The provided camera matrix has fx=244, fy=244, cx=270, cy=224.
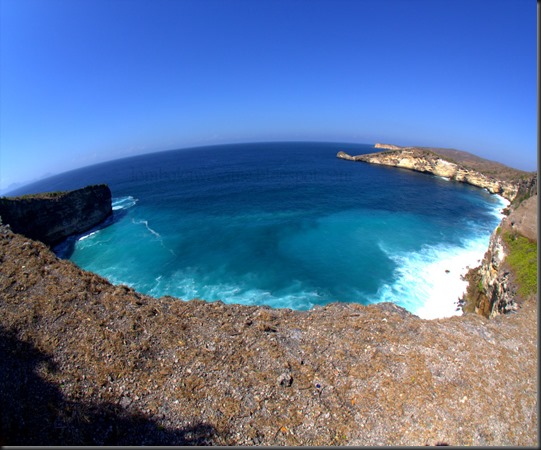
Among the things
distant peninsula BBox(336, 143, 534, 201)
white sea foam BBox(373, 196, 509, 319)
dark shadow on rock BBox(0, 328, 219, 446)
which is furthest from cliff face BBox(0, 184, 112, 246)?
distant peninsula BBox(336, 143, 534, 201)

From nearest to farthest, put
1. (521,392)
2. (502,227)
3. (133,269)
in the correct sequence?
(521,392) < (502,227) < (133,269)

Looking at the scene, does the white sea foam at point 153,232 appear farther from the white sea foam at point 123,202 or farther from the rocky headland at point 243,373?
the rocky headland at point 243,373

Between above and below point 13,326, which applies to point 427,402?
below

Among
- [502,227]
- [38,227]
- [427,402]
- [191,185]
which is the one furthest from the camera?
[191,185]

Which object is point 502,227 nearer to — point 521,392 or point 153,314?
point 521,392

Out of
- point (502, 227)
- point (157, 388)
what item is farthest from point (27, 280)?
point (502, 227)

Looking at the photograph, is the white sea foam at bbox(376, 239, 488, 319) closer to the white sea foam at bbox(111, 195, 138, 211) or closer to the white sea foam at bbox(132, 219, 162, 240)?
the white sea foam at bbox(132, 219, 162, 240)

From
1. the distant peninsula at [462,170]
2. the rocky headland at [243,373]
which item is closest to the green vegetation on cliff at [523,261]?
the rocky headland at [243,373]
